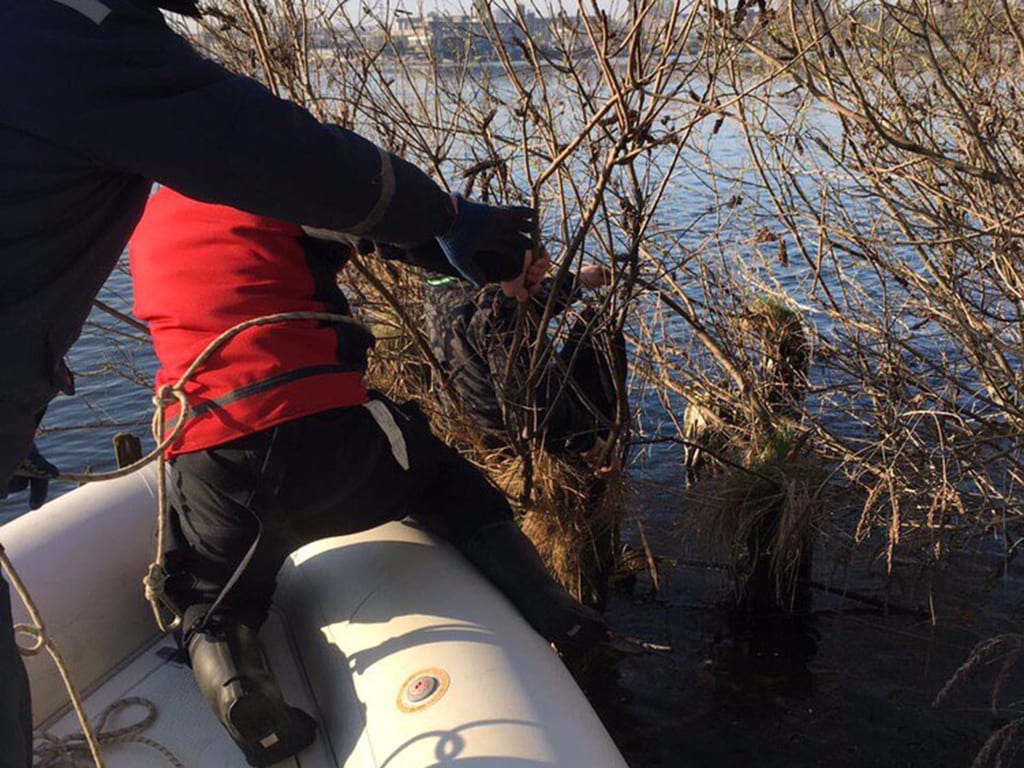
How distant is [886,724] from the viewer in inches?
150

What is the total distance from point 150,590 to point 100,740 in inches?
15.9

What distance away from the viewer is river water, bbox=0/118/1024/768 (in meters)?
3.77

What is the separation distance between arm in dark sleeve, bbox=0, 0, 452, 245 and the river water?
227 cm

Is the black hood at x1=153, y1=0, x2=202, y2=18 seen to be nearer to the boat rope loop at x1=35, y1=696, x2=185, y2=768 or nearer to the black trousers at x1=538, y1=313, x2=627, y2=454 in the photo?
the boat rope loop at x1=35, y1=696, x2=185, y2=768

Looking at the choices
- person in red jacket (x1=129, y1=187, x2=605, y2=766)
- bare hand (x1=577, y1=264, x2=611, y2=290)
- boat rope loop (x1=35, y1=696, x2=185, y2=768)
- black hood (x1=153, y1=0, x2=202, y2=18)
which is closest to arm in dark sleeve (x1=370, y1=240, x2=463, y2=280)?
person in red jacket (x1=129, y1=187, x2=605, y2=766)

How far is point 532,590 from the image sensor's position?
2.64m

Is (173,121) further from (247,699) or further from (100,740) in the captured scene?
(100,740)

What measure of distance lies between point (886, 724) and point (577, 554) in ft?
4.49

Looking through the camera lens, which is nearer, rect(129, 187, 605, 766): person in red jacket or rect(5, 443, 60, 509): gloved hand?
rect(5, 443, 60, 509): gloved hand

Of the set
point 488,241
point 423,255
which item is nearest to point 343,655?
point 423,255

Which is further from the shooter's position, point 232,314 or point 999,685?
point 999,685

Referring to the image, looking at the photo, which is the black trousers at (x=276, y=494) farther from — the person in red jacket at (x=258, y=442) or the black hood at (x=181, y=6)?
the black hood at (x=181, y=6)

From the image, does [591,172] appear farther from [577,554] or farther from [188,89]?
[188,89]

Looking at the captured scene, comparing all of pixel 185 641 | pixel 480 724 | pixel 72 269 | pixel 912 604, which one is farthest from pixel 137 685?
pixel 912 604
